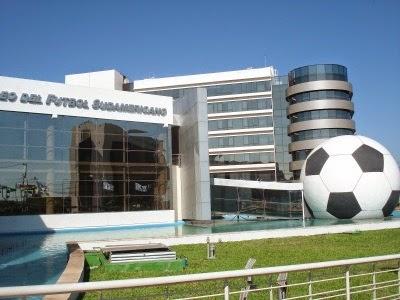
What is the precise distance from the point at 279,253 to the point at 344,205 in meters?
10.0

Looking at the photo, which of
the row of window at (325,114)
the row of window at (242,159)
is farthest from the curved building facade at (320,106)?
the row of window at (242,159)

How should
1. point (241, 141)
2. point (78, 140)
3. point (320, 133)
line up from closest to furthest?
point (78, 140), point (320, 133), point (241, 141)

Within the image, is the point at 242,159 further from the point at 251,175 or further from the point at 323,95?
the point at 323,95

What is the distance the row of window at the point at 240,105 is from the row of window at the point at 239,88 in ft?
4.43

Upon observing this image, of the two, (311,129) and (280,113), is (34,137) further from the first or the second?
(280,113)

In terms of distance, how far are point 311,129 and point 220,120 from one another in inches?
546

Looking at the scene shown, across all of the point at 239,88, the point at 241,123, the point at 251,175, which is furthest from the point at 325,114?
the point at 239,88

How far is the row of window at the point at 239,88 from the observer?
2291 inches

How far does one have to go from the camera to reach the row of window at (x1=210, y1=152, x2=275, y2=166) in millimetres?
57531

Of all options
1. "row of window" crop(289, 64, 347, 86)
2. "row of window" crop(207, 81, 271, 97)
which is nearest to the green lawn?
"row of window" crop(289, 64, 347, 86)

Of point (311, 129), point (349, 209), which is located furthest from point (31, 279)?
point (311, 129)

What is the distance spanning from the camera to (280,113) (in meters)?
57.8

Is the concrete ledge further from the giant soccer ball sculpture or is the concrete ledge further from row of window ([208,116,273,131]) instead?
row of window ([208,116,273,131])

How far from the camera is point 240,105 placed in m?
58.2
